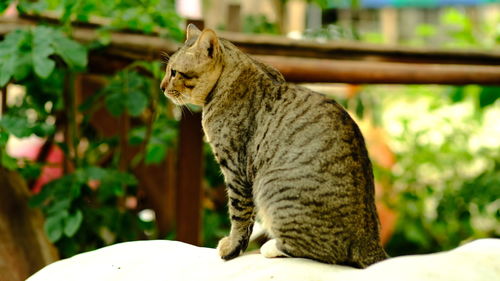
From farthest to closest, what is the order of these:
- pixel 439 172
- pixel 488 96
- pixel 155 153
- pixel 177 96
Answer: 1. pixel 439 172
2. pixel 488 96
3. pixel 155 153
4. pixel 177 96

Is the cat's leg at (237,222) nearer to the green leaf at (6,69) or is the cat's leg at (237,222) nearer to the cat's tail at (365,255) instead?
the cat's tail at (365,255)

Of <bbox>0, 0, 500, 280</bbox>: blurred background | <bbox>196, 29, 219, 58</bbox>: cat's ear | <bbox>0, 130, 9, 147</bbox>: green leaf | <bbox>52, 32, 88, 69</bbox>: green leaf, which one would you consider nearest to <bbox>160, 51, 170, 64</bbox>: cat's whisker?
<bbox>0, 0, 500, 280</bbox>: blurred background

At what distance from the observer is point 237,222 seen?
1.76m

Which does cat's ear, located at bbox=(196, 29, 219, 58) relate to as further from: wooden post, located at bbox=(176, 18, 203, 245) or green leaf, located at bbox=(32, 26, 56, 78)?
wooden post, located at bbox=(176, 18, 203, 245)

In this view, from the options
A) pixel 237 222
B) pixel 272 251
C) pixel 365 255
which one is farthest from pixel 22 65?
pixel 365 255

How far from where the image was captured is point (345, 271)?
1500mm

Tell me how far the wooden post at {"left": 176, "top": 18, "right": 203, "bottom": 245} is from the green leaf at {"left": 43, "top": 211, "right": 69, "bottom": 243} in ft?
1.54

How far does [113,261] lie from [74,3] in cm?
92

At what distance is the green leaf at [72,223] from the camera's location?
87.3 inches

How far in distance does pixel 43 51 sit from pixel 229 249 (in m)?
0.92

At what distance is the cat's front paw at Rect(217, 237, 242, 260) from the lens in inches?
66.2

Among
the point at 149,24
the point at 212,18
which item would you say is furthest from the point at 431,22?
the point at 149,24

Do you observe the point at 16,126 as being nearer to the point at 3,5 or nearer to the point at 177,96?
the point at 3,5

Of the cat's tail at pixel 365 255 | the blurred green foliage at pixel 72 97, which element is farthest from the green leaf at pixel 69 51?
the cat's tail at pixel 365 255
